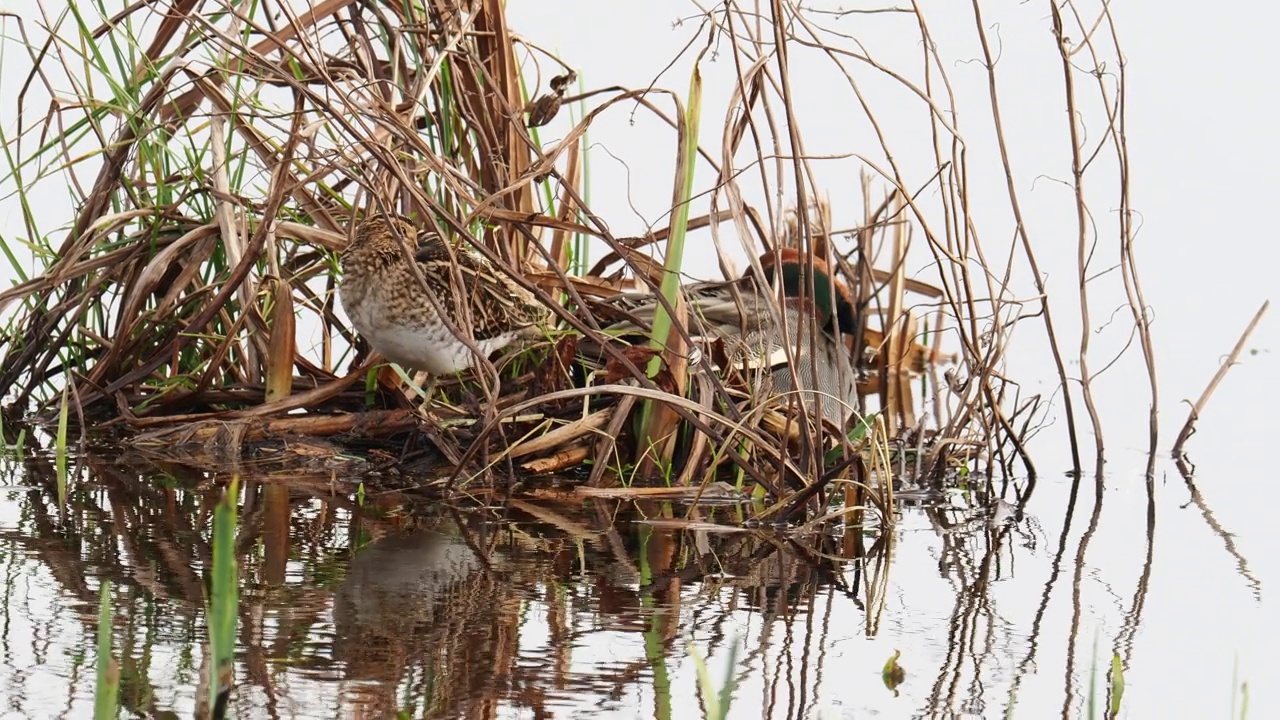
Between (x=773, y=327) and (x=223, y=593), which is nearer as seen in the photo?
(x=223, y=593)

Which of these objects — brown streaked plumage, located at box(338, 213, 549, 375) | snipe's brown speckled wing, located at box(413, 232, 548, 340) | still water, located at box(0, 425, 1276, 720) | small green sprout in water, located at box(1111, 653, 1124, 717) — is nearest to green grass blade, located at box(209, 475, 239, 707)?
still water, located at box(0, 425, 1276, 720)

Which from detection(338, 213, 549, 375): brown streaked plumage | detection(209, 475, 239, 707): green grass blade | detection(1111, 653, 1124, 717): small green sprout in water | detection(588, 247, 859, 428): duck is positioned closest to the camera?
detection(209, 475, 239, 707): green grass blade

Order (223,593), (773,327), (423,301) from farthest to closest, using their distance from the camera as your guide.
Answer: (773,327), (423,301), (223,593)

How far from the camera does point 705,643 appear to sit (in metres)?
3.34

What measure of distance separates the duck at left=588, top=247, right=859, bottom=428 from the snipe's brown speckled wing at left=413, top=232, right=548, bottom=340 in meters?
0.31

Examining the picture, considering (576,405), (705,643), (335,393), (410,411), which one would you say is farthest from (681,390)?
(705,643)

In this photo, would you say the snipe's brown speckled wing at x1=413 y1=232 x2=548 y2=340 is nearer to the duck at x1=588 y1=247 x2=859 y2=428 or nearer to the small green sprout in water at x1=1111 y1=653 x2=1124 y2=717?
the duck at x1=588 y1=247 x2=859 y2=428

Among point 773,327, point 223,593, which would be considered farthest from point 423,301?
point 223,593

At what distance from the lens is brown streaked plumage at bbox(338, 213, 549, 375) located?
500 centimetres

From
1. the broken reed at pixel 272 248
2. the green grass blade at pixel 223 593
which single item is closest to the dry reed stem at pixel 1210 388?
the broken reed at pixel 272 248

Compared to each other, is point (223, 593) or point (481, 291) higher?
point (481, 291)

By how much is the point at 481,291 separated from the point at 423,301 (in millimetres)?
357

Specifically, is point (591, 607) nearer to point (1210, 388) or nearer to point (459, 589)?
point (459, 589)

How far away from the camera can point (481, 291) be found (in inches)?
209
